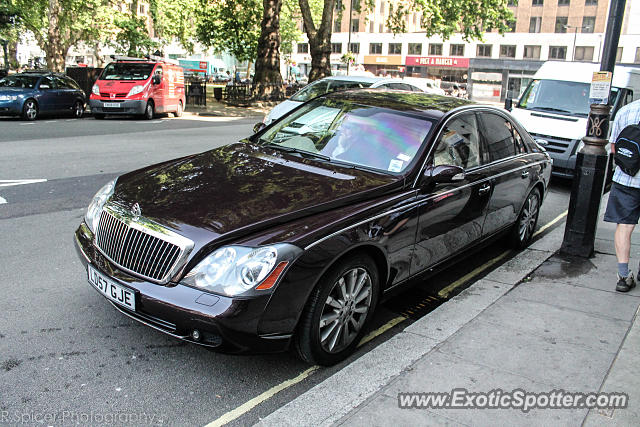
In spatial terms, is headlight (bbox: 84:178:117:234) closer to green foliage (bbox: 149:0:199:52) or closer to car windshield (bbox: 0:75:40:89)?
car windshield (bbox: 0:75:40:89)

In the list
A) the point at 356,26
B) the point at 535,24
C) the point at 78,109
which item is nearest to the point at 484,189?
the point at 78,109

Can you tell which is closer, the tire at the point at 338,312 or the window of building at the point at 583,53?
the tire at the point at 338,312

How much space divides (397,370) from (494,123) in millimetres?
3008

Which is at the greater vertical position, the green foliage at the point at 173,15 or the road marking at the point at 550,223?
the green foliage at the point at 173,15

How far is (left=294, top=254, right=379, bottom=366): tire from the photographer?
3.34m

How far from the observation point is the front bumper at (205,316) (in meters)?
3.02

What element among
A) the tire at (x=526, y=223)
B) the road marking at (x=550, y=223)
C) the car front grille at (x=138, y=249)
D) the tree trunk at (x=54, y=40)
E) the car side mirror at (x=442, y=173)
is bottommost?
the road marking at (x=550, y=223)

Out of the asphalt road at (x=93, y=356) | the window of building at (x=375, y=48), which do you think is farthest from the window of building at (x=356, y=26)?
the asphalt road at (x=93, y=356)

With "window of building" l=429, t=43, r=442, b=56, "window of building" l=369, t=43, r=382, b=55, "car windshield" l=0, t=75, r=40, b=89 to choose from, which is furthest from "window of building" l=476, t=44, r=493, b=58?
"car windshield" l=0, t=75, r=40, b=89

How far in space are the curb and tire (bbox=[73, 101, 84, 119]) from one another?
59.3ft

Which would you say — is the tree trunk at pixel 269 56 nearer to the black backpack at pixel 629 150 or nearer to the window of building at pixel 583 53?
the black backpack at pixel 629 150

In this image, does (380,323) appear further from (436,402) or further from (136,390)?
(136,390)

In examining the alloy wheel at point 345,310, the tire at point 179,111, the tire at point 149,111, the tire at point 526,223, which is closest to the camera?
the alloy wheel at point 345,310

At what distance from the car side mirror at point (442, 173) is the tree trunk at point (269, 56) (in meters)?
24.7
